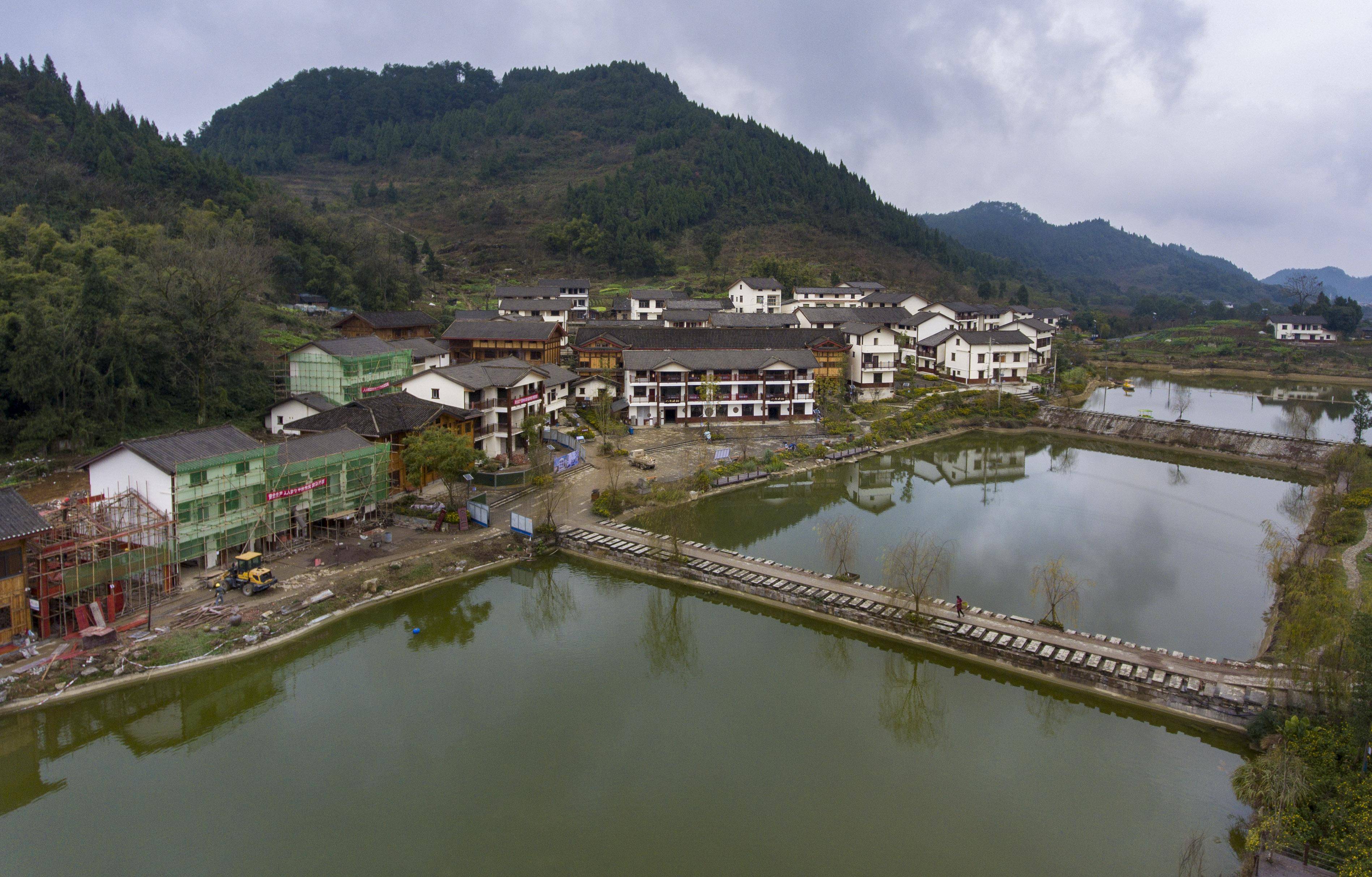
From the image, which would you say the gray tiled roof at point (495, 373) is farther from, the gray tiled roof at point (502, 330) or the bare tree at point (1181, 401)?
the bare tree at point (1181, 401)

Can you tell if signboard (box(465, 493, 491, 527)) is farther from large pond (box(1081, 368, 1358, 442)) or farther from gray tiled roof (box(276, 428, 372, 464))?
large pond (box(1081, 368, 1358, 442))

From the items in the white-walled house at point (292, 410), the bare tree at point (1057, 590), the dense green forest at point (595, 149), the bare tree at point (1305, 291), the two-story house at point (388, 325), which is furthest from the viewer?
the dense green forest at point (595, 149)

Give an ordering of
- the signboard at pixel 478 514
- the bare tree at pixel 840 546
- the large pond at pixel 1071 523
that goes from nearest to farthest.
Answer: the large pond at pixel 1071 523
the bare tree at pixel 840 546
the signboard at pixel 478 514

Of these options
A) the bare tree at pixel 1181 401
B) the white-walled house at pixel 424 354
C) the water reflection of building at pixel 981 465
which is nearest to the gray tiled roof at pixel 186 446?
the white-walled house at pixel 424 354

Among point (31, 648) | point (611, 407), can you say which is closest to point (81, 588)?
point (31, 648)

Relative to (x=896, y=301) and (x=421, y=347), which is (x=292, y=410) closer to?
(x=421, y=347)

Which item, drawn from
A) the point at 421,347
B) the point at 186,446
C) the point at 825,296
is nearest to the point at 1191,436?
the point at 825,296

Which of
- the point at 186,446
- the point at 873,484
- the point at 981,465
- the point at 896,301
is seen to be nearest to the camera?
the point at 186,446

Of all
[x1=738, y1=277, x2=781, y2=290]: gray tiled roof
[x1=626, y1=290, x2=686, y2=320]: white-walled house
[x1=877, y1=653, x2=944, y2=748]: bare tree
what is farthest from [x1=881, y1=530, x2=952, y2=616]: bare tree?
[x1=738, y1=277, x2=781, y2=290]: gray tiled roof
